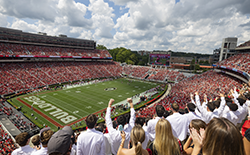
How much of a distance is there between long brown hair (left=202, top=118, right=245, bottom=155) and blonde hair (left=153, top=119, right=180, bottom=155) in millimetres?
818

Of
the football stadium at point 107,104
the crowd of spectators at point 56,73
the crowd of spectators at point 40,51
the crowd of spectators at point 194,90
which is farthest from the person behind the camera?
the crowd of spectators at point 40,51

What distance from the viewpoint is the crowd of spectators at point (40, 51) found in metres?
39.0

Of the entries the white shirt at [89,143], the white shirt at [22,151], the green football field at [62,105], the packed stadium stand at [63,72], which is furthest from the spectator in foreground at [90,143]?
the green football field at [62,105]

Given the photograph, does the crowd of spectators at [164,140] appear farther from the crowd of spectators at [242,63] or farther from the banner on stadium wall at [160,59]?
the banner on stadium wall at [160,59]

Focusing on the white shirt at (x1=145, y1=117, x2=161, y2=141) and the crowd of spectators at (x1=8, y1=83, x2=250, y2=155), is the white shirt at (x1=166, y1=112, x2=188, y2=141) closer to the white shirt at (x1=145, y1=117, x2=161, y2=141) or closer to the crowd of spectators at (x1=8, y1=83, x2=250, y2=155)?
the crowd of spectators at (x1=8, y1=83, x2=250, y2=155)

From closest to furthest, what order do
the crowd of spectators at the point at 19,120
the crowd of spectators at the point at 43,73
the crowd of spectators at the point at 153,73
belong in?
the crowd of spectators at the point at 19,120, the crowd of spectators at the point at 43,73, the crowd of spectators at the point at 153,73

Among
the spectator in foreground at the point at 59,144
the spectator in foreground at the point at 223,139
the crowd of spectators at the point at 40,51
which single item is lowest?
the spectator in foreground at the point at 59,144

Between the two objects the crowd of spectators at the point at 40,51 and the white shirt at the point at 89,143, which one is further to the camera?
the crowd of spectators at the point at 40,51

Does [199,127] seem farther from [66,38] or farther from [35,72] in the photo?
[66,38]

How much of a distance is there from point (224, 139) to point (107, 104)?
2608 cm

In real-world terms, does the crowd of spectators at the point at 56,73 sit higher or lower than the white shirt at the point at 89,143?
lower

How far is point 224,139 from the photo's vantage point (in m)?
1.69

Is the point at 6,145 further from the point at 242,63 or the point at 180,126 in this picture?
the point at 242,63

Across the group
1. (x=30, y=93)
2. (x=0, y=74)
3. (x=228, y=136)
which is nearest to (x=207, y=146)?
(x=228, y=136)
